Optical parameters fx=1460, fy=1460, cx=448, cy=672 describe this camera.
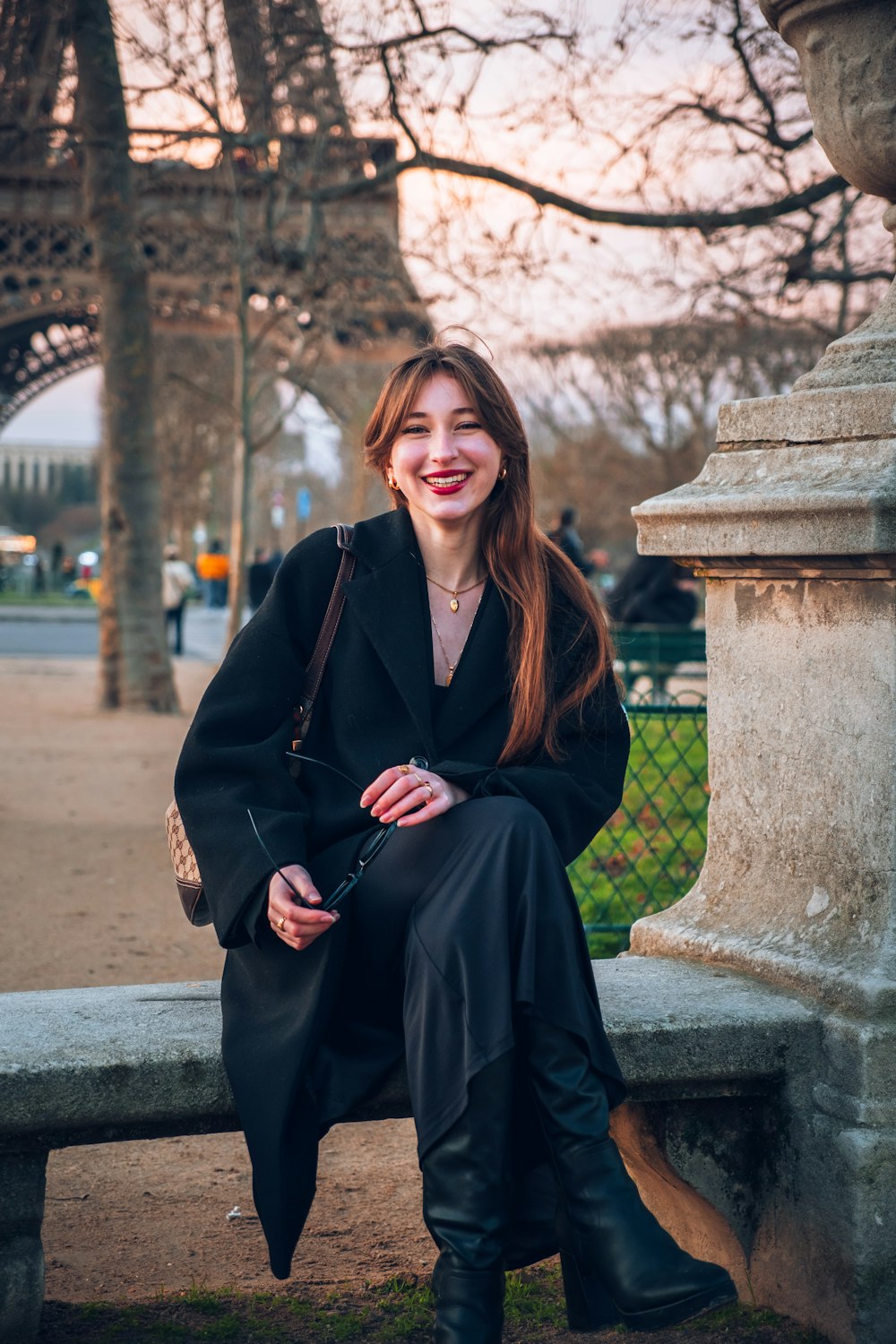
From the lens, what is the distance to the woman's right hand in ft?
7.39

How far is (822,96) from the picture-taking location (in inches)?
107

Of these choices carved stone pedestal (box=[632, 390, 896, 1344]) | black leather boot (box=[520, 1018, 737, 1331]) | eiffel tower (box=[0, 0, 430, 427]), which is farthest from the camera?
eiffel tower (box=[0, 0, 430, 427])

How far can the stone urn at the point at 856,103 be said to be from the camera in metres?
2.59

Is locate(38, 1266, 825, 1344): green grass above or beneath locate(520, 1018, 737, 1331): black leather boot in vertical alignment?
beneath

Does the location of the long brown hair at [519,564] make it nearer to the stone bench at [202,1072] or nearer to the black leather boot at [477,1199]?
the stone bench at [202,1072]

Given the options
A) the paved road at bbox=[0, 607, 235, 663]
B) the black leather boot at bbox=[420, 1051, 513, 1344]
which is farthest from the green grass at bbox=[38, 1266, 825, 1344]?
the paved road at bbox=[0, 607, 235, 663]

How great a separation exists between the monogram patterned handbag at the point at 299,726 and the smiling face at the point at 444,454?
0.56ft

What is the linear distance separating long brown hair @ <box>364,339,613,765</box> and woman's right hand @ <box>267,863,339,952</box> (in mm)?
459

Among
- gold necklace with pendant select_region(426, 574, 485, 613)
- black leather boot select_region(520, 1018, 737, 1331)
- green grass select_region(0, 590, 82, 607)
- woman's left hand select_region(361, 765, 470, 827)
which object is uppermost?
gold necklace with pendant select_region(426, 574, 485, 613)

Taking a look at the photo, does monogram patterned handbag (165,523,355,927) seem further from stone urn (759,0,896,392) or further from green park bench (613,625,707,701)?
green park bench (613,625,707,701)

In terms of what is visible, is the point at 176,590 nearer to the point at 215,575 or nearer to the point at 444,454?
the point at 444,454

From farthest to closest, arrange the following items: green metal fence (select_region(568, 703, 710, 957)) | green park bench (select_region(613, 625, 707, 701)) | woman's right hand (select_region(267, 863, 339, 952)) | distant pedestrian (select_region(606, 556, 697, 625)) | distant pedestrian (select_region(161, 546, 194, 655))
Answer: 1. distant pedestrian (select_region(161, 546, 194, 655))
2. distant pedestrian (select_region(606, 556, 697, 625))
3. green park bench (select_region(613, 625, 707, 701))
4. green metal fence (select_region(568, 703, 710, 957))
5. woman's right hand (select_region(267, 863, 339, 952))

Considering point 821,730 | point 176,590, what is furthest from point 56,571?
point 821,730

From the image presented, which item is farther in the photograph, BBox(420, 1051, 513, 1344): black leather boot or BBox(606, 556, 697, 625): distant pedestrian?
BBox(606, 556, 697, 625): distant pedestrian
